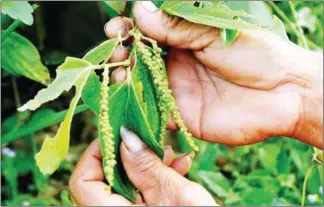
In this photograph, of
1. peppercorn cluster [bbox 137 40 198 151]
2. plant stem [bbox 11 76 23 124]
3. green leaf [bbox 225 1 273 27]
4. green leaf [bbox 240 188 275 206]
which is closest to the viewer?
peppercorn cluster [bbox 137 40 198 151]

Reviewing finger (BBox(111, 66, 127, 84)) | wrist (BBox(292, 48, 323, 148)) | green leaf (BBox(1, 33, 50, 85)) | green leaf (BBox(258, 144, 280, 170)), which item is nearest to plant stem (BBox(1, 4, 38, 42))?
green leaf (BBox(1, 33, 50, 85))

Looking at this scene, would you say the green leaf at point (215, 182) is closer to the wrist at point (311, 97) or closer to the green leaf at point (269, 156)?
the green leaf at point (269, 156)

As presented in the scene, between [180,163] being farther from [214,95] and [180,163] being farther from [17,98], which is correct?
[17,98]

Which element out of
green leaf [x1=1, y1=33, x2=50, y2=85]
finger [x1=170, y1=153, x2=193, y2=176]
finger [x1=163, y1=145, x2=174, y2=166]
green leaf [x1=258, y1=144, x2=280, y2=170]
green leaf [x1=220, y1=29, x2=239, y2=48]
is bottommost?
green leaf [x1=258, y1=144, x2=280, y2=170]

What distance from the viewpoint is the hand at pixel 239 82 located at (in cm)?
123

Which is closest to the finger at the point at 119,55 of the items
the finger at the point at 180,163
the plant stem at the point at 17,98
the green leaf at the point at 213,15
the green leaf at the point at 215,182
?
the green leaf at the point at 213,15

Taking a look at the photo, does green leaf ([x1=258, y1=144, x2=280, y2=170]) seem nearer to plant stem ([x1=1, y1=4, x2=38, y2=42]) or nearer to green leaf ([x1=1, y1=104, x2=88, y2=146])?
green leaf ([x1=1, y1=104, x2=88, y2=146])

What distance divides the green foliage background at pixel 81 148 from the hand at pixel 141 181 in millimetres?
343

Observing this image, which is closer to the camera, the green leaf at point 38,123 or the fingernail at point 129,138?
the fingernail at point 129,138

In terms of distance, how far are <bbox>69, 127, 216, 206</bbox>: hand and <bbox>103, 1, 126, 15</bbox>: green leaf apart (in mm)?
250

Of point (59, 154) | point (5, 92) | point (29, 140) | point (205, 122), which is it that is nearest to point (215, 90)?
point (205, 122)

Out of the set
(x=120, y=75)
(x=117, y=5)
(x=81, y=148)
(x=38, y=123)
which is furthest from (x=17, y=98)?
(x=120, y=75)

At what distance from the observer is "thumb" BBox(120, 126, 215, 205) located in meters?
1.18

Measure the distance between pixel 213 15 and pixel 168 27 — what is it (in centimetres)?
11
